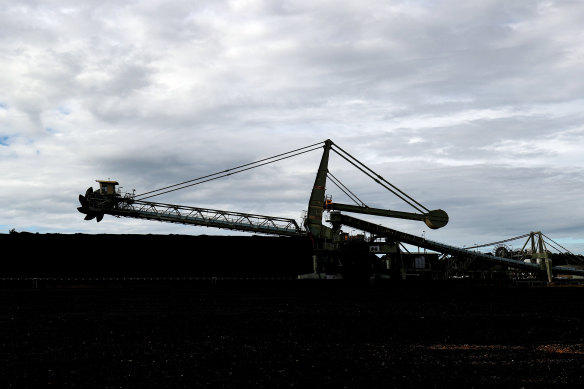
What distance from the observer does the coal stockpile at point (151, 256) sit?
60.4 metres

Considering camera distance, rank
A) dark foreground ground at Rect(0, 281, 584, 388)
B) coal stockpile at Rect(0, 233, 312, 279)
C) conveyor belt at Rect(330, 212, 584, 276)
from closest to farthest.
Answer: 1. dark foreground ground at Rect(0, 281, 584, 388)
2. coal stockpile at Rect(0, 233, 312, 279)
3. conveyor belt at Rect(330, 212, 584, 276)

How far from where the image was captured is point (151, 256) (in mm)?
64000

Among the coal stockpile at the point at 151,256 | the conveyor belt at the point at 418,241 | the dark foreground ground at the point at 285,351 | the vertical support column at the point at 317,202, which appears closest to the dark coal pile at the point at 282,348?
the dark foreground ground at the point at 285,351

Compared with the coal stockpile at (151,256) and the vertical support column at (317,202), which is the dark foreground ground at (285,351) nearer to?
the coal stockpile at (151,256)

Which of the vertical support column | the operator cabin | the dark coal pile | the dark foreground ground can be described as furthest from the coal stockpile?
the dark foreground ground

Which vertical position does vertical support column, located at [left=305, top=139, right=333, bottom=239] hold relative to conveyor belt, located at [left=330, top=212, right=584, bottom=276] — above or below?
above

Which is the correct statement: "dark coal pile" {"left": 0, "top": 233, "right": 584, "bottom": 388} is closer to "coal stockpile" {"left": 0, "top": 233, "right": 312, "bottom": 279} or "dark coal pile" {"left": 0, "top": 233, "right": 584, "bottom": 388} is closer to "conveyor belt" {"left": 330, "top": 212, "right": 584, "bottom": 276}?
"coal stockpile" {"left": 0, "top": 233, "right": 312, "bottom": 279}

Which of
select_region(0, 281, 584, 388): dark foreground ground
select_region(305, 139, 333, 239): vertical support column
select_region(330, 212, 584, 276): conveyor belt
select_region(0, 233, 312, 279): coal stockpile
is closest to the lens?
select_region(0, 281, 584, 388): dark foreground ground

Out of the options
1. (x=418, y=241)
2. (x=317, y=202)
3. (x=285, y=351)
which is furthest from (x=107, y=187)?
(x=285, y=351)

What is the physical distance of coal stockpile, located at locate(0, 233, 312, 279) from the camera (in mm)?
60406

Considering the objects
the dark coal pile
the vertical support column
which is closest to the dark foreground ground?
the dark coal pile

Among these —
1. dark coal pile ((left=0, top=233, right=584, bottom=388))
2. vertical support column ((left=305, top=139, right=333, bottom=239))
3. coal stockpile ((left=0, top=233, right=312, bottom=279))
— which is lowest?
dark coal pile ((left=0, top=233, right=584, bottom=388))

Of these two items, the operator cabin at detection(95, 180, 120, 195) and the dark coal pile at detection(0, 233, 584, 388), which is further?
the operator cabin at detection(95, 180, 120, 195)

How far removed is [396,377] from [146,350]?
20.5 ft
